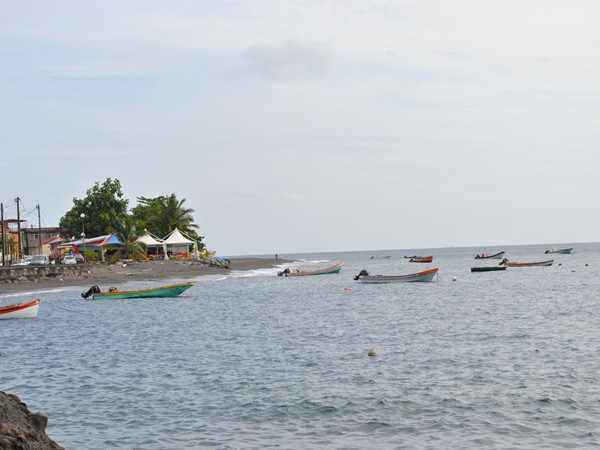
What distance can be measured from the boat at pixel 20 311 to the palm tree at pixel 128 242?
181ft

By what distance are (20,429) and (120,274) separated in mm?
73797

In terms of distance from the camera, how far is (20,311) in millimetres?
44156

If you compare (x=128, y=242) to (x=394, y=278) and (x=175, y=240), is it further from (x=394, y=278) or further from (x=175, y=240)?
(x=394, y=278)

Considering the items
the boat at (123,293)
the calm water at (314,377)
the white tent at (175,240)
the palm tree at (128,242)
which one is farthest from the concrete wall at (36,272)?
the calm water at (314,377)

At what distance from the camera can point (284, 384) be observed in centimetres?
2228

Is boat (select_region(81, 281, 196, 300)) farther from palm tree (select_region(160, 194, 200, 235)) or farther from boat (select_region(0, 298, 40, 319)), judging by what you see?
palm tree (select_region(160, 194, 200, 235))

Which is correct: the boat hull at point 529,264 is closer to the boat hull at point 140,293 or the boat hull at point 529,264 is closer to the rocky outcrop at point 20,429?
the boat hull at point 140,293

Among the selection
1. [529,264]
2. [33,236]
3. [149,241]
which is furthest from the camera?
[33,236]

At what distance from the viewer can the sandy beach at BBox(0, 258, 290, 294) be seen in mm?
74625

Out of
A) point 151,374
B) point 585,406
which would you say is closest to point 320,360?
point 151,374

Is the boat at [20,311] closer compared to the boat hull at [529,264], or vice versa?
the boat at [20,311]

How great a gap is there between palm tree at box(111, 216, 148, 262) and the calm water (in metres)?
52.4

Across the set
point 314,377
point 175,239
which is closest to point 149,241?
point 175,239

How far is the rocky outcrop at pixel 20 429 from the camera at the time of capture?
1174 cm
